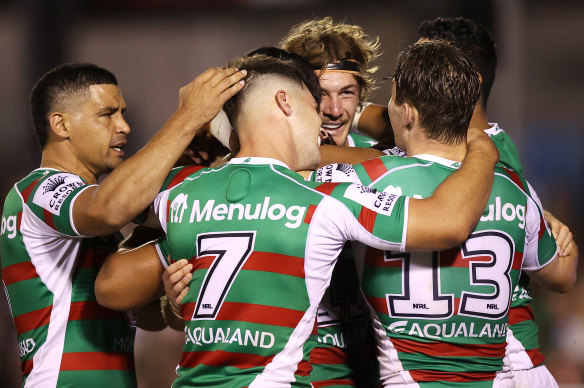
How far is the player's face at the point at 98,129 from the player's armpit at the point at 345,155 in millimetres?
908

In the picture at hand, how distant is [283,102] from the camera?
2.38 metres

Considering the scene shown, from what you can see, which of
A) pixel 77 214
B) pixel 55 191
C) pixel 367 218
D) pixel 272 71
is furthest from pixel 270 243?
pixel 55 191

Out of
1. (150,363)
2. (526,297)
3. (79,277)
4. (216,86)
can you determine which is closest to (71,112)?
(79,277)

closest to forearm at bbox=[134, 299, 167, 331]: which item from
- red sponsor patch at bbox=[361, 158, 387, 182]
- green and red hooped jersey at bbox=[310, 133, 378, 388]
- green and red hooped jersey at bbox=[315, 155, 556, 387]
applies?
green and red hooped jersey at bbox=[310, 133, 378, 388]

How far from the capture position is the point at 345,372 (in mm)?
2699

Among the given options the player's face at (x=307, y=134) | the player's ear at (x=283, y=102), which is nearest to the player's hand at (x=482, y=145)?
the player's face at (x=307, y=134)

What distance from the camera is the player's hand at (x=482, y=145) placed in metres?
2.37

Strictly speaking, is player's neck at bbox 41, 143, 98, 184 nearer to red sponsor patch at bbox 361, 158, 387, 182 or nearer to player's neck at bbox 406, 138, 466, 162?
red sponsor patch at bbox 361, 158, 387, 182

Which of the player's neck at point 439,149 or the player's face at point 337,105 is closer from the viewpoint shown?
the player's neck at point 439,149

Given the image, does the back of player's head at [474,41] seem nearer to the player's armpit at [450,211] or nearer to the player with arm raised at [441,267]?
the player with arm raised at [441,267]

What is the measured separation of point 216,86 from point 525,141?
6.56 m

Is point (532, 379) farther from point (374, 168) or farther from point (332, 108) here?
point (332, 108)

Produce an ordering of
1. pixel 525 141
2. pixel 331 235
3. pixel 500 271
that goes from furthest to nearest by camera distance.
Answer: pixel 525 141 → pixel 500 271 → pixel 331 235

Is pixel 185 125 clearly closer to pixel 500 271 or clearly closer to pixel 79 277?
pixel 79 277
